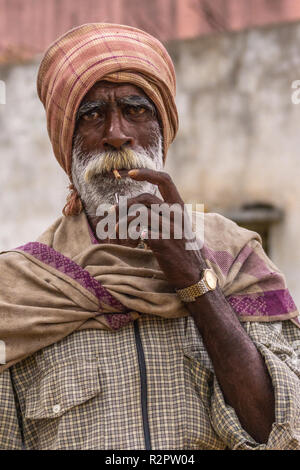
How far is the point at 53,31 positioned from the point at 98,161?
9508 millimetres

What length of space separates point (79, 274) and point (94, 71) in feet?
2.56

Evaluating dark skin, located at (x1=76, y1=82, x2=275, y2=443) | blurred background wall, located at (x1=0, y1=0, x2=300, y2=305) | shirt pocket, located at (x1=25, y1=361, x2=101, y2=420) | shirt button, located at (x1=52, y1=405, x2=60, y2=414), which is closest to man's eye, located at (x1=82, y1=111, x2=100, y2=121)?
dark skin, located at (x1=76, y1=82, x2=275, y2=443)

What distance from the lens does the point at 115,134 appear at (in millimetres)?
3268

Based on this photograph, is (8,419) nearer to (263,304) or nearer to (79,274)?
(79,274)

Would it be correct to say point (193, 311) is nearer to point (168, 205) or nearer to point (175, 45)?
point (168, 205)

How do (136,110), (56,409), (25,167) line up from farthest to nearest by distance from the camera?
(25,167), (136,110), (56,409)

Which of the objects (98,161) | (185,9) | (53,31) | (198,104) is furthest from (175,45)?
(98,161)

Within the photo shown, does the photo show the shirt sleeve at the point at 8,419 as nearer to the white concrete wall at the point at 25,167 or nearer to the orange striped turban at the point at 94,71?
the orange striped turban at the point at 94,71

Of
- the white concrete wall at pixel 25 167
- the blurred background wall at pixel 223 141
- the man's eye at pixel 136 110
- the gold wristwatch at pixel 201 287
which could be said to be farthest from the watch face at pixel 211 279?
the white concrete wall at pixel 25 167

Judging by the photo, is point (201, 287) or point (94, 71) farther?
point (94, 71)

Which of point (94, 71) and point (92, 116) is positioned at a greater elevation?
point (94, 71)

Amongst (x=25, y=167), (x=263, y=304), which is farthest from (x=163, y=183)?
(x=25, y=167)

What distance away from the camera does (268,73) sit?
969 centimetres

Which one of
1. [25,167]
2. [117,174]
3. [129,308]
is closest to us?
[129,308]
